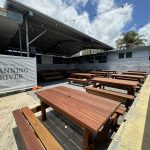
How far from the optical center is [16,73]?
16.6 feet

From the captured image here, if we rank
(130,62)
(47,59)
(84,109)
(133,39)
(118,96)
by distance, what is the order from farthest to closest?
1. (133,39)
2. (47,59)
3. (130,62)
4. (118,96)
5. (84,109)

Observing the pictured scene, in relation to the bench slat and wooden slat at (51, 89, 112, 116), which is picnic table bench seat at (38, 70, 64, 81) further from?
wooden slat at (51, 89, 112, 116)

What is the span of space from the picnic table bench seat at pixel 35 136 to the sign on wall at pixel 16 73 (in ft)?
11.6

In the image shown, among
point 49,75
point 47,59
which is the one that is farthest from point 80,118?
point 47,59

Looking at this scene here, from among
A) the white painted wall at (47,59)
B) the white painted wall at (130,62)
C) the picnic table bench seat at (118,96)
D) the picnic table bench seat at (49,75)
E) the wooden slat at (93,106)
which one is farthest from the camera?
the white painted wall at (47,59)

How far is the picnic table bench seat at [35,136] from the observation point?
4.10ft

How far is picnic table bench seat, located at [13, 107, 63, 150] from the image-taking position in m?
1.25

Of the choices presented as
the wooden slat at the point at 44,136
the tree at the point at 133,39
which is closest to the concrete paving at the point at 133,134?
the wooden slat at the point at 44,136

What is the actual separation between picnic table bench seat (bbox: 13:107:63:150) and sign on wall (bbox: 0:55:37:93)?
353cm

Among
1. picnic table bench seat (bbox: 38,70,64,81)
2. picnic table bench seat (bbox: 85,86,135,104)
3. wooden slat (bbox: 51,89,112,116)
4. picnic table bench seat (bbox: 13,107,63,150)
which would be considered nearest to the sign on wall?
picnic table bench seat (bbox: 38,70,64,81)

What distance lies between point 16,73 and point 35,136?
4.41 m

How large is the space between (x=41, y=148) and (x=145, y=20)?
1292 cm

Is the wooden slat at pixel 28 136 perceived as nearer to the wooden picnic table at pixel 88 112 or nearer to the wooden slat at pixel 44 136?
the wooden slat at pixel 44 136

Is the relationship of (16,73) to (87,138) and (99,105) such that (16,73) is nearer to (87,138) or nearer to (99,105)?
(99,105)
